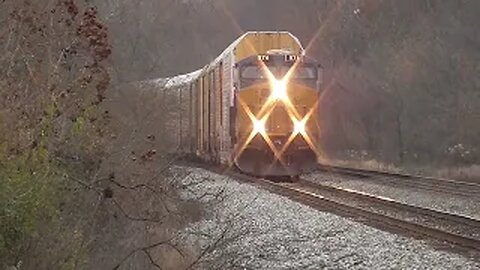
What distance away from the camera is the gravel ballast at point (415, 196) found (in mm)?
17087

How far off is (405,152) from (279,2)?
24752mm

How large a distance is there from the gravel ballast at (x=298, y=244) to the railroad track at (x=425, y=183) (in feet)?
17.5

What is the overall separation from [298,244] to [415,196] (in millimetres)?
8153

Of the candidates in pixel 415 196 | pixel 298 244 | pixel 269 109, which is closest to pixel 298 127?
pixel 269 109

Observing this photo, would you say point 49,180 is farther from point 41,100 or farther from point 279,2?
point 279,2

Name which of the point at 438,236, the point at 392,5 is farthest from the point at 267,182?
the point at 392,5

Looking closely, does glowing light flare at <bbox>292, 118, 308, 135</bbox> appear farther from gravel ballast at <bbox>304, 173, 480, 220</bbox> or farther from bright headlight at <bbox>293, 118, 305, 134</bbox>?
gravel ballast at <bbox>304, 173, 480, 220</bbox>

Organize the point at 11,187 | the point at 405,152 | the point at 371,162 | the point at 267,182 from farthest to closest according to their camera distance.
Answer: the point at 405,152 → the point at 371,162 → the point at 267,182 → the point at 11,187

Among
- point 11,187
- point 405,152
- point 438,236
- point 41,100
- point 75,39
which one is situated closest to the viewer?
point 11,187

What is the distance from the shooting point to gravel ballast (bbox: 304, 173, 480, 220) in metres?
17.1

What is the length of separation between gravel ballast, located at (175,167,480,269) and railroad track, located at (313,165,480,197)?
5.33 m

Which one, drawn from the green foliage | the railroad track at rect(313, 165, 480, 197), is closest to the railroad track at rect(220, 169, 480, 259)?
the railroad track at rect(313, 165, 480, 197)

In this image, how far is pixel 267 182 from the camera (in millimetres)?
21844

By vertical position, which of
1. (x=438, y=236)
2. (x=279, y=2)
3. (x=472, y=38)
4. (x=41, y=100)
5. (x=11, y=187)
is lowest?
(x=438, y=236)
